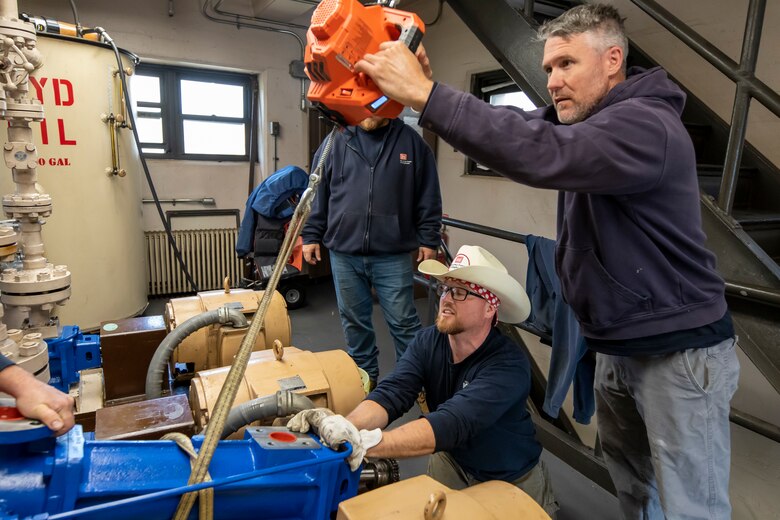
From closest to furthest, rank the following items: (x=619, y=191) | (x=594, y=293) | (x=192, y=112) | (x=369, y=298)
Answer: (x=619, y=191), (x=594, y=293), (x=369, y=298), (x=192, y=112)

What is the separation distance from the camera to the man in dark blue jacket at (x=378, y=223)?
8.31ft

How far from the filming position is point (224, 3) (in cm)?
488

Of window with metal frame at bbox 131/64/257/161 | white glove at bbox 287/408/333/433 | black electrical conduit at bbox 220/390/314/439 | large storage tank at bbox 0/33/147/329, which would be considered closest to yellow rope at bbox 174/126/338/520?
white glove at bbox 287/408/333/433

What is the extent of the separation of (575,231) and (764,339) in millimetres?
708

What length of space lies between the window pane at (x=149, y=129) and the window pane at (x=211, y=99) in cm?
30

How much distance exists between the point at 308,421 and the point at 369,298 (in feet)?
5.18

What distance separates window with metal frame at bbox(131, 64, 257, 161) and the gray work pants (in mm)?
4428

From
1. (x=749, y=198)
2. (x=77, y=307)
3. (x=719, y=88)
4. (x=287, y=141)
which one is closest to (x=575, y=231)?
(x=749, y=198)

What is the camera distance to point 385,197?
8.34 ft

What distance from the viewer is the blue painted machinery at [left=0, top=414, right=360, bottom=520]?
0.69 meters

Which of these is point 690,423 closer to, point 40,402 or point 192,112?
point 40,402

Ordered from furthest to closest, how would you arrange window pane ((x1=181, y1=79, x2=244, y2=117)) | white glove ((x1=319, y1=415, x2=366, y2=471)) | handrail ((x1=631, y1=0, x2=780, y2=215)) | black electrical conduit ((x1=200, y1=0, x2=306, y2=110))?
1. window pane ((x1=181, y1=79, x2=244, y2=117))
2. black electrical conduit ((x1=200, y1=0, x2=306, y2=110))
3. handrail ((x1=631, y1=0, x2=780, y2=215))
4. white glove ((x1=319, y1=415, x2=366, y2=471))

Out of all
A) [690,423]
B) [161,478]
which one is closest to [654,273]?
[690,423]

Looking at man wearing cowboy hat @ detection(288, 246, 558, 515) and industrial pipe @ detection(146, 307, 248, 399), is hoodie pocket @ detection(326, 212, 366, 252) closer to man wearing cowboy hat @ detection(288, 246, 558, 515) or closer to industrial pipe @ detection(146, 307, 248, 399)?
industrial pipe @ detection(146, 307, 248, 399)
